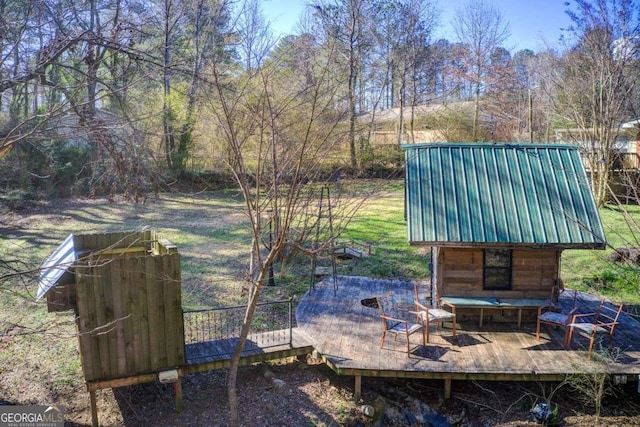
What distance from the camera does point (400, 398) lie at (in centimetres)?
802

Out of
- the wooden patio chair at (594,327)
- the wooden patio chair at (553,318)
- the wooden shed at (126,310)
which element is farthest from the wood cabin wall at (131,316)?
the wooden patio chair at (594,327)

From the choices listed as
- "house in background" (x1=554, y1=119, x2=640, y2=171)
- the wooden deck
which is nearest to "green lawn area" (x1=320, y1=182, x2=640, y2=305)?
the wooden deck

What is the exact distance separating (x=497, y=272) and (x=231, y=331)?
17.1ft

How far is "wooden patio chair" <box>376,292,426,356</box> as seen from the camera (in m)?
8.34

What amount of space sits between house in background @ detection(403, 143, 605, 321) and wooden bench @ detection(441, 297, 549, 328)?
105 millimetres

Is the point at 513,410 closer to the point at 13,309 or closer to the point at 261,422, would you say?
the point at 261,422

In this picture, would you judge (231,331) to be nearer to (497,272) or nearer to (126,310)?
(126,310)

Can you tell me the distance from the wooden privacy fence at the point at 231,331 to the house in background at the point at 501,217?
2.94 m

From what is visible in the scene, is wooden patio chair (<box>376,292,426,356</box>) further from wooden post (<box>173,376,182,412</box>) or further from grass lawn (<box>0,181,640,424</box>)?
wooden post (<box>173,376,182,412</box>)

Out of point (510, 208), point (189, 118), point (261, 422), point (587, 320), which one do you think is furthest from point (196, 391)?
point (189, 118)

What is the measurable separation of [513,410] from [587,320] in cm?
304

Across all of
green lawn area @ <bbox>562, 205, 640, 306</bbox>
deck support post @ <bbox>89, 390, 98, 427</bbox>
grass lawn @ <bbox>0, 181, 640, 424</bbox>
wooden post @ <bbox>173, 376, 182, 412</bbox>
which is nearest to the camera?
deck support post @ <bbox>89, 390, 98, 427</bbox>

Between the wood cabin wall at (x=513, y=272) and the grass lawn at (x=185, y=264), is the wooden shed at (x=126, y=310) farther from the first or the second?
the wood cabin wall at (x=513, y=272)

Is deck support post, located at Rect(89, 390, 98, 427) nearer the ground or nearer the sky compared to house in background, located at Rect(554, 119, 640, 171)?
nearer the ground
